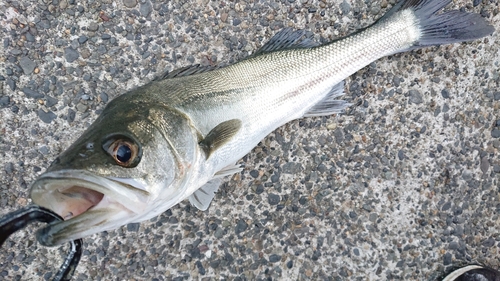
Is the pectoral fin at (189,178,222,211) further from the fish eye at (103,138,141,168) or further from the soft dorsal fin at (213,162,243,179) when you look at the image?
the fish eye at (103,138,141,168)

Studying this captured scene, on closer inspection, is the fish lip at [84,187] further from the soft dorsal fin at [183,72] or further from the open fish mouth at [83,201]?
the soft dorsal fin at [183,72]

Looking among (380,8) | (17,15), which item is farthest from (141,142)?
(380,8)

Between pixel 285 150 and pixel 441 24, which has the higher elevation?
pixel 441 24

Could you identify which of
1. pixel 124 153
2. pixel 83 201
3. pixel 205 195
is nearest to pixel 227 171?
pixel 205 195

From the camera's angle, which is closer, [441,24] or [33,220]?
[33,220]

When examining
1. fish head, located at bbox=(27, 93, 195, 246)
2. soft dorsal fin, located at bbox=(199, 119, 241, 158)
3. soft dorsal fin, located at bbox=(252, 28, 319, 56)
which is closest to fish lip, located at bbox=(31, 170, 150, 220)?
fish head, located at bbox=(27, 93, 195, 246)

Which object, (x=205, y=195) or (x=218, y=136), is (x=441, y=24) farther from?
(x=205, y=195)

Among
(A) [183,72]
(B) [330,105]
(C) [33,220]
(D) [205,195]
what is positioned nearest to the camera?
(C) [33,220]
